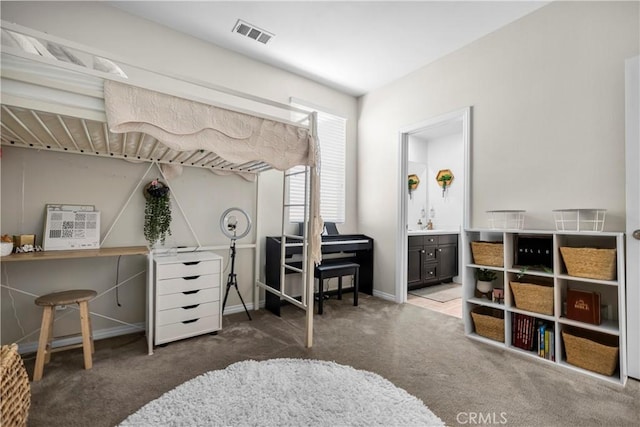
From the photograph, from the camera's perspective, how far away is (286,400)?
5.29 feet

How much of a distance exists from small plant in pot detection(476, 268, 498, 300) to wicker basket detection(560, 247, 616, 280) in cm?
58

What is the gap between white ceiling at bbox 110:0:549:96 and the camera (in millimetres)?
2449

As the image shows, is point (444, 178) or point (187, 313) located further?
point (444, 178)

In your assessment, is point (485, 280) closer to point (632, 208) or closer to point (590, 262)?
point (590, 262)

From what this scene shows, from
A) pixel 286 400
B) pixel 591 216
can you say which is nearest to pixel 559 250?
pixel 591 216

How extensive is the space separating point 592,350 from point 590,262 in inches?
22.5

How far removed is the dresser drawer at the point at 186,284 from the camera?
2242 mm

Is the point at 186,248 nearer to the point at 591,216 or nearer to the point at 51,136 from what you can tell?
the point at 51,136

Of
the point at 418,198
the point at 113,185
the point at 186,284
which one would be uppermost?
the point at 418,198

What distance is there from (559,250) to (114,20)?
13.0ft

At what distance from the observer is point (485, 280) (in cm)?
258

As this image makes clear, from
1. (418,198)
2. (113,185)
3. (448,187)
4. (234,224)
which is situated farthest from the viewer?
(418,198)

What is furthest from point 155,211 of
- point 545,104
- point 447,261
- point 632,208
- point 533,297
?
point 447,261

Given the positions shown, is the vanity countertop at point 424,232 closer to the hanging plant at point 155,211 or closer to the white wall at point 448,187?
the white wall at point 448,187
